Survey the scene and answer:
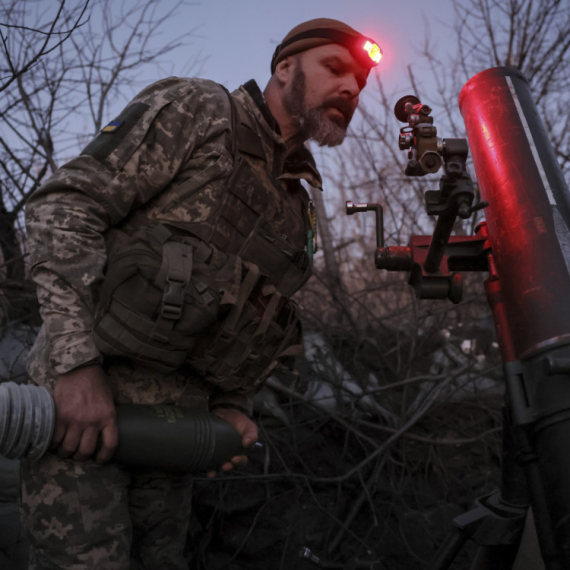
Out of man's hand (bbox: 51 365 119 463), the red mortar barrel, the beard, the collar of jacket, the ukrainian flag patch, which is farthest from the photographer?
the beard

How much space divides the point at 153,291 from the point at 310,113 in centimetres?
105

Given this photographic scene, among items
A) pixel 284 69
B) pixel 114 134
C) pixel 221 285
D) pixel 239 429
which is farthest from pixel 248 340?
pixel 284 69

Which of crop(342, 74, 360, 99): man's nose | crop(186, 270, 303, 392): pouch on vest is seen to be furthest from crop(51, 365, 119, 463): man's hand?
crop(342, 74, 360, 99): man's nose

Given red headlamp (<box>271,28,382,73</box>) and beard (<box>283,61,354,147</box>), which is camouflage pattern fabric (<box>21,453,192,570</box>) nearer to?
beard (<box>283,61,354,147</box>)

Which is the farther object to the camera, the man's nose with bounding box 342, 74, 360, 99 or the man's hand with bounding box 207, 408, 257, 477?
the man's nose with bounding box 342, 74, 360, 99

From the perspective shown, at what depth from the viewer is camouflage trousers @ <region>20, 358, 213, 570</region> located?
1.39m

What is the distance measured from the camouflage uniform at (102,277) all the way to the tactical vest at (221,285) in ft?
0.17

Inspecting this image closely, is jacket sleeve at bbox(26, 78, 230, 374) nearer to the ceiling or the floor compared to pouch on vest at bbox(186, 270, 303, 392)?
nearer to the ceiling

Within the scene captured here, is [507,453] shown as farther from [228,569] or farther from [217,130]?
[228,569]

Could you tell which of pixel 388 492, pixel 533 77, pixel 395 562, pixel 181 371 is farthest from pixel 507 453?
pixel 533 77

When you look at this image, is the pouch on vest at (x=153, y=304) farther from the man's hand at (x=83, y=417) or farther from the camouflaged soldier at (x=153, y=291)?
the man's hand at (x=83, y=417)

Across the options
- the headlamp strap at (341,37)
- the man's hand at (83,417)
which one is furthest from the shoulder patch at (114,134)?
the headlamp strap at (341,37)

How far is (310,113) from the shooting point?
2.00m

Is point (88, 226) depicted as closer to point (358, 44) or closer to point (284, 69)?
point (284, 69)
